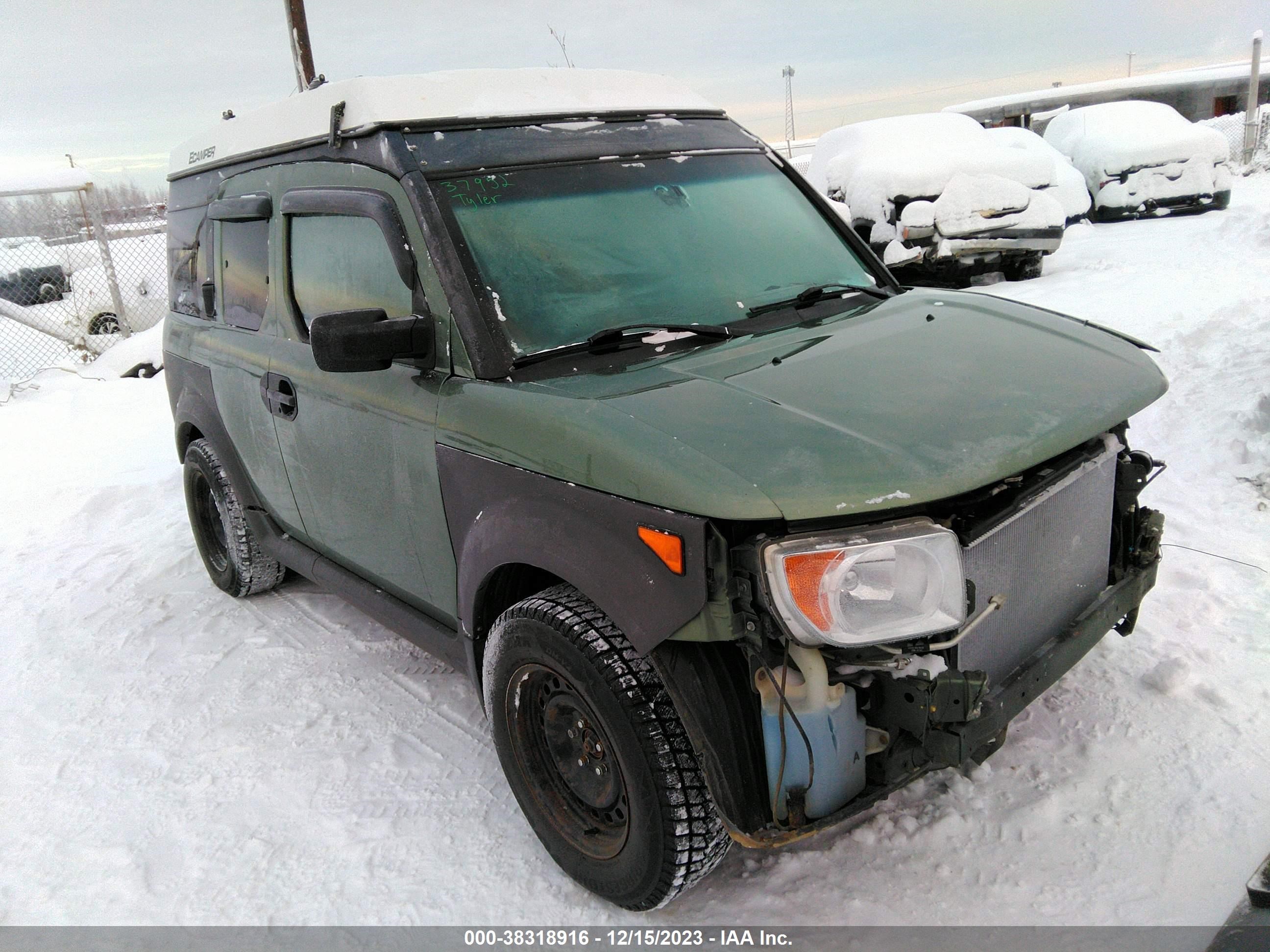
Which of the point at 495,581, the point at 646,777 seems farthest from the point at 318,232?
the point at 646,777

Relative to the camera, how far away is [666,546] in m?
2.11

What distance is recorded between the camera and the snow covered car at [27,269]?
12977 millimetres

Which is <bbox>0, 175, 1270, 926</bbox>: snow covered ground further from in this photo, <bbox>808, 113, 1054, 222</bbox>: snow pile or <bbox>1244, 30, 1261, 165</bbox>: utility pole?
<bbox>1244, 30, 1261, 165</bbox>: utility pole

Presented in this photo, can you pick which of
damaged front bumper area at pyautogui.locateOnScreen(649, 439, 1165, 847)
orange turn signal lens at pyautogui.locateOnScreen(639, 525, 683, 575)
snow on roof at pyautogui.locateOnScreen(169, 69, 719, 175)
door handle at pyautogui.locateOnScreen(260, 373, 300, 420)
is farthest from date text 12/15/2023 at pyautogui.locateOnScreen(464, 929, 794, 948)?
snow on roof at pyautogui.locateOnScreen(169, 69, 719, 175)

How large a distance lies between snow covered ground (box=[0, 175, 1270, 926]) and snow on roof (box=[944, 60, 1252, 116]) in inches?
1159

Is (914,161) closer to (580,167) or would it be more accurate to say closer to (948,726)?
(580,167)

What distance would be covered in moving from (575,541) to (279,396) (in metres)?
1.82

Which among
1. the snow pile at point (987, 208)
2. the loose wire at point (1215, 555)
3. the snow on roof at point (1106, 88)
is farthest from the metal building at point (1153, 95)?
the loose wire at point (1215, 555)

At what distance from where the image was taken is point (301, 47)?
9.91 meters

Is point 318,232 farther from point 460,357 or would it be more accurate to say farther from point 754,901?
point 754,901

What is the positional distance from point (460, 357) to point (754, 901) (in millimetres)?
1687

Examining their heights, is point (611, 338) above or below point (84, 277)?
above

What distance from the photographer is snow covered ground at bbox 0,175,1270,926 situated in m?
2.62

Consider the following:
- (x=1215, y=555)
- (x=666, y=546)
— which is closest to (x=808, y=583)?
(x=666, y=546)
